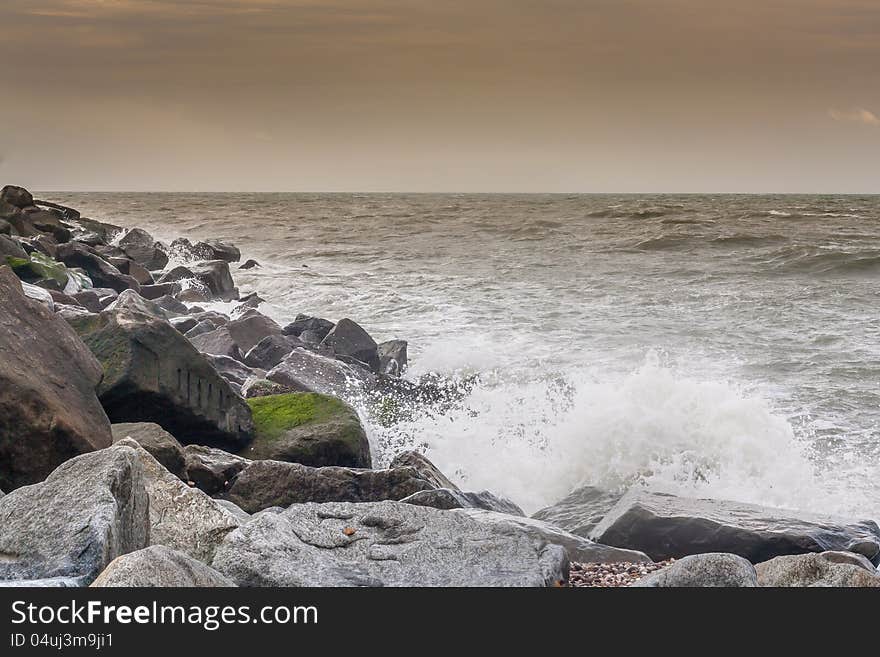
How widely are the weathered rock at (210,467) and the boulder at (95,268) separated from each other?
10.7 meters

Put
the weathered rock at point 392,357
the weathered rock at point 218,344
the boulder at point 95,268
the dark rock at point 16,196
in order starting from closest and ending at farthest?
the weathered rock at point 218,344, the weathered rock at point 392,357, the boulder at point 95,268, the dark rock at point 16,196

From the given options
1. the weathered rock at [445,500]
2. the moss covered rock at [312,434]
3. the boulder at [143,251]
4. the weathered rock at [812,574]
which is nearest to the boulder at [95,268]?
the boulder at [143,251]

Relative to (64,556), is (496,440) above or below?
below

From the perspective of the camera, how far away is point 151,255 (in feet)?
72.4

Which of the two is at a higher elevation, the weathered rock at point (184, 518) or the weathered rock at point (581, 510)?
the weathered rock at point (184, 518)

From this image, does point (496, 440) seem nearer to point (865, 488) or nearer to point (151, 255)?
point (865, 488)

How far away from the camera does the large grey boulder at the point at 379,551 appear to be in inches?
136

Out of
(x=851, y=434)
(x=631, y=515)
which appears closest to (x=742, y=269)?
(x=851, y=434)

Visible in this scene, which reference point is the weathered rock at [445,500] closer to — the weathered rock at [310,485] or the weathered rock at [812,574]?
the weathered rock at [310,485]

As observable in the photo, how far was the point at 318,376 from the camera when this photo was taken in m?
9.54

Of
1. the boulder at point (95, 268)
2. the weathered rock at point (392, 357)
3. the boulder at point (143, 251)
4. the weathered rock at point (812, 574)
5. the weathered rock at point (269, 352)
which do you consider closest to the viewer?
the weathered rock at point (812, 574)

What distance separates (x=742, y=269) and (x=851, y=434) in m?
13.6

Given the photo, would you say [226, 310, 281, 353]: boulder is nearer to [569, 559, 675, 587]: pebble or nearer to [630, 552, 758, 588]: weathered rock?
[569, 559, 675, 587]: pebble
